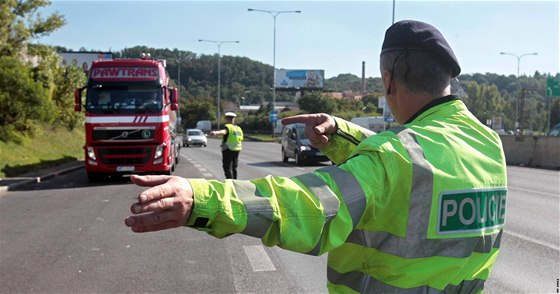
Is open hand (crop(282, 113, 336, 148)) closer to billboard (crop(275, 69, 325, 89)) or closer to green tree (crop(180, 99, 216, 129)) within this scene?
green tree (crop(180, 99, 216, 129))

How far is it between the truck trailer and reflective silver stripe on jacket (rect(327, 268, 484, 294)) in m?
13.6

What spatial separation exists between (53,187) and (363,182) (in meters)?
14.2

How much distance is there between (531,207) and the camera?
10633 millimetres

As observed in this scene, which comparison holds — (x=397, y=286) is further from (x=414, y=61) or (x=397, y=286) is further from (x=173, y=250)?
(x=173, y=250)

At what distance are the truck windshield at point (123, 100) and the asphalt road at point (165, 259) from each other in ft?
16.5

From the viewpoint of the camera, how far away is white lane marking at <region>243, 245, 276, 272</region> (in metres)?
6.01

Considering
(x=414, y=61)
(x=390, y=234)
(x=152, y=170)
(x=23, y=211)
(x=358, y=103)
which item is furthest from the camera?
(x=358, y=103)

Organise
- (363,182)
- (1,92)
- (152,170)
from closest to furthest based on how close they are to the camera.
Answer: (363,182)
(152,170)
(1,92)

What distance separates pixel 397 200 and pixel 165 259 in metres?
5.25

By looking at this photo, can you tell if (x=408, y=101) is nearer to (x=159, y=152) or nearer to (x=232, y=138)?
(x=232, y=138)

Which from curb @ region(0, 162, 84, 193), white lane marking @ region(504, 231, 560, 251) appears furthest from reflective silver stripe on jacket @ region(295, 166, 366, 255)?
curb @ region(0, 162, 84, 193)

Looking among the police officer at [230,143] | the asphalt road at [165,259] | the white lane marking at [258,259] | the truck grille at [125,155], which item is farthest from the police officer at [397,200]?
the truck grille at [125,155]

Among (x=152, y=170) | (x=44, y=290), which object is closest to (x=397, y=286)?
(x=44, y=290)

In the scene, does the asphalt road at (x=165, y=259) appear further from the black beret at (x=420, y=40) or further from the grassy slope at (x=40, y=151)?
the grassy slope at (x=40, y=151)
